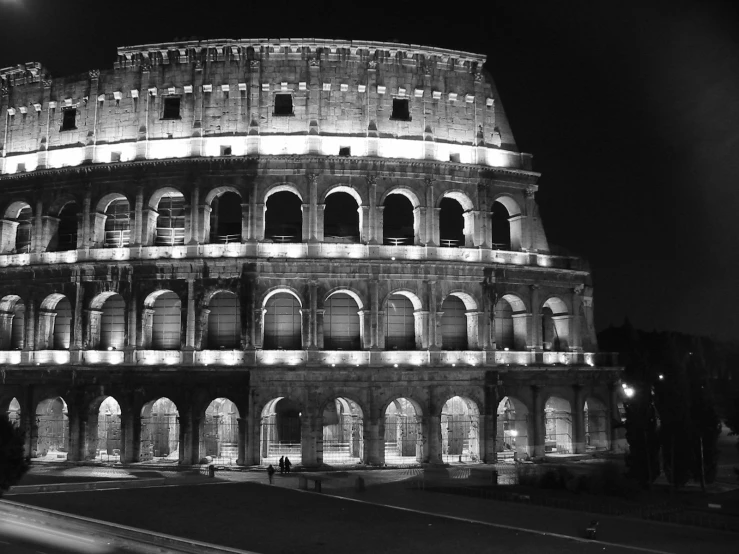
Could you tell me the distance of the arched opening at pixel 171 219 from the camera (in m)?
33.5

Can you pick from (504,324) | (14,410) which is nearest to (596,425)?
(504,324)

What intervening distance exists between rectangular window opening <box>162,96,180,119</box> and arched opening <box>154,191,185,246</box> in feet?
11.4

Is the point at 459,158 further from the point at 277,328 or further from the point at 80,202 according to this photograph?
the point at 80,202

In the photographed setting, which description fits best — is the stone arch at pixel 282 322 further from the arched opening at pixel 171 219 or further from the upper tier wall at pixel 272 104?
the upper tier wall at pixel 272 104

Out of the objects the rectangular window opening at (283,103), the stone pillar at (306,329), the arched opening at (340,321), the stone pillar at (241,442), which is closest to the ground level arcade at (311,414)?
the stone pillar at (241,442)

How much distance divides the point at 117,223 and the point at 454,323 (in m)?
15.7

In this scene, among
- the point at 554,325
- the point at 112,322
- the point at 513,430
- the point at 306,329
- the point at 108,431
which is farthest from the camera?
the point at 554,325

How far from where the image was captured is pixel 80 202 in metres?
32.6

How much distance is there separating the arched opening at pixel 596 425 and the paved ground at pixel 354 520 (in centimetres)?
1017

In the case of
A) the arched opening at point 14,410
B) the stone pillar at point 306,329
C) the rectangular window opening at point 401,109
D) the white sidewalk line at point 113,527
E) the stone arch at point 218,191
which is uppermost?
the rectangular window opening at point 401,109

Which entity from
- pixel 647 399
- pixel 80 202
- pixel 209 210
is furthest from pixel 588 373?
pixel 80 202

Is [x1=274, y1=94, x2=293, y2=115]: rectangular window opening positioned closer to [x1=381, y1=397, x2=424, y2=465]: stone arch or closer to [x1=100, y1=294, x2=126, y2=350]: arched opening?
[x1=100, y1=294, x2=126, y2=350]: arched opening

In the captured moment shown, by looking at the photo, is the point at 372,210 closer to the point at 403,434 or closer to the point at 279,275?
the point at 279,275

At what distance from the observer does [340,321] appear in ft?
106
